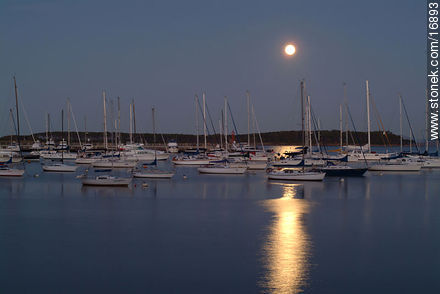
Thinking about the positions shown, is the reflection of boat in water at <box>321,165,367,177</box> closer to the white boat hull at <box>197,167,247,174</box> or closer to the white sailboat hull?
the white sailboat hull

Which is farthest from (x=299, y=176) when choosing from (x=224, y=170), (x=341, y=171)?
(x=224, y=170)

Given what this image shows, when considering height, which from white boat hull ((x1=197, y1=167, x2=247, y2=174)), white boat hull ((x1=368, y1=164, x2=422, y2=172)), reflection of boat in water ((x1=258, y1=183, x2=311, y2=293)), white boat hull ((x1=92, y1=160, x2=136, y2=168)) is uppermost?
white boat hull ((x1=92, y1=160, x2=136, y2=168))

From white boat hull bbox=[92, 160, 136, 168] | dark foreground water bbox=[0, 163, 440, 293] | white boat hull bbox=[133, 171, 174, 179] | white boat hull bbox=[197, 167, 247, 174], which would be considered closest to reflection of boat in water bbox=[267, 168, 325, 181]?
dark foreground water bbox=[0, 163, 440, 293]

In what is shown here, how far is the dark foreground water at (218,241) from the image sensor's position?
48.3 ft

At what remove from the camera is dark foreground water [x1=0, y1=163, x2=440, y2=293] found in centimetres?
1471

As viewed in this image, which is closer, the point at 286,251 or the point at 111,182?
the point at 286,251

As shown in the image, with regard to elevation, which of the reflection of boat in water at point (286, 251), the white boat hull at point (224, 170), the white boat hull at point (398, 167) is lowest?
the reflection of boat in water at point (286, 251)

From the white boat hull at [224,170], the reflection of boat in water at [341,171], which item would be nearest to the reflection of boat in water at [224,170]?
the white boat hull at [224,170]

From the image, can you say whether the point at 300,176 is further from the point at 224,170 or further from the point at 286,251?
the point at 286,251

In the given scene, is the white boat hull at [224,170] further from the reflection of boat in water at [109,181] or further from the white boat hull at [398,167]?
the white boat hull at [398,167]

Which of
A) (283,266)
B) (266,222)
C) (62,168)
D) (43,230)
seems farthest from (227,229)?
(62,168)

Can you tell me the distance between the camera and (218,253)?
17938 mm

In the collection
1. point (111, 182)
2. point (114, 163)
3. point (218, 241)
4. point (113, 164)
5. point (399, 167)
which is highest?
point (114, 163)

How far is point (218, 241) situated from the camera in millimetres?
19859
